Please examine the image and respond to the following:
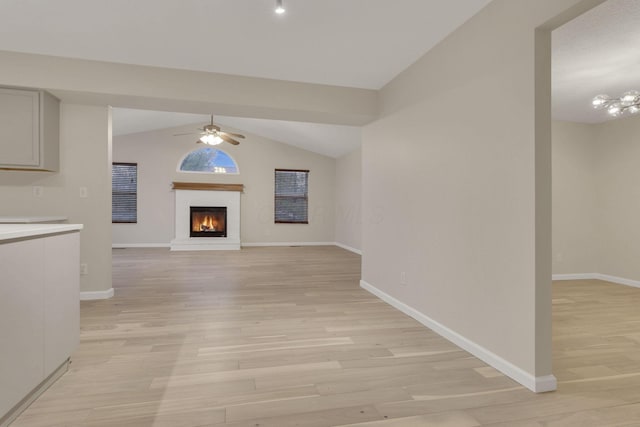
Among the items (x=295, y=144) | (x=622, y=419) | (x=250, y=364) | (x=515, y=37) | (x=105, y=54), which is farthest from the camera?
(x=295, y=144)

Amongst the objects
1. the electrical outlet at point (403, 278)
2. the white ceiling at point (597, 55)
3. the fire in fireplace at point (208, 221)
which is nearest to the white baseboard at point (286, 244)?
the fire in fireplace at point (208, 221)

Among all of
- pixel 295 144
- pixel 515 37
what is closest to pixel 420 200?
pixel 515 37

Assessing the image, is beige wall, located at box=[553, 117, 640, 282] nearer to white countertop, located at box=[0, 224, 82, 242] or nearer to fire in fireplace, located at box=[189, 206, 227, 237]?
white countertop, located at box=[0, 224, 82, 242]

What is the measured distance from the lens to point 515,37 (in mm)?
1855

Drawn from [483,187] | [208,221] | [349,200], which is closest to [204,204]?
[208,221]

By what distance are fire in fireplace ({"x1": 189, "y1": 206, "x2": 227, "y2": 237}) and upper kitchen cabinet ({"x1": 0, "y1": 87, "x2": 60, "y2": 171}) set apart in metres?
5.10

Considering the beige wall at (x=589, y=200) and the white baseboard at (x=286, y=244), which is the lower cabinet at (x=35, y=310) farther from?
the white baseboard at (x=286, y=244)

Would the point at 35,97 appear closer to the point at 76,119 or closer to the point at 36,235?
the point at 76,119

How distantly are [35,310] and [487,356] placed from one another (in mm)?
2604

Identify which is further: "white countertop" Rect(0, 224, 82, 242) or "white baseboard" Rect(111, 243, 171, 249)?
"white baseboard" Rect(111, 243, 171, 249)

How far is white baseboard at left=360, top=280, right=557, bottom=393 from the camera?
1.75m

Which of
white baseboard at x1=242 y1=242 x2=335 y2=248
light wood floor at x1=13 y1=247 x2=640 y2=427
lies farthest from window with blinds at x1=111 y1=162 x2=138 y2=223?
light wood floor at x1=13 y1=247 x2=640 y2=427

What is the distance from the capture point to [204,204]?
8.14 m

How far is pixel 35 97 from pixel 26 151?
51cm
